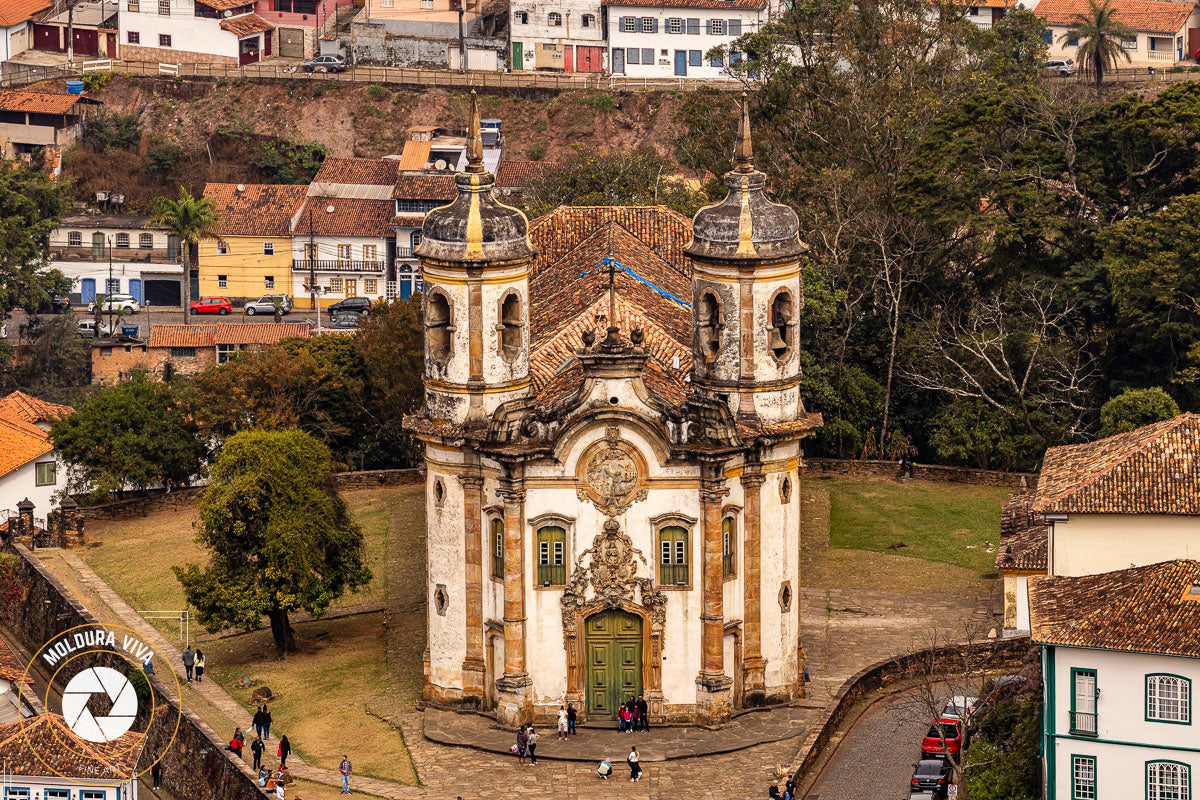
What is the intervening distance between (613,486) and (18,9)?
96.6m

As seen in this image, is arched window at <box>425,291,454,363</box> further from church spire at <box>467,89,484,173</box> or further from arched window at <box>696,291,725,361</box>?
arched window at <box>696,291,725,361</box>

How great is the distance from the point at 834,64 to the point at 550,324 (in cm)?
3835

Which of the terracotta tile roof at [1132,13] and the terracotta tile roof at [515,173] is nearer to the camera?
the terracotta tile roof at [515,173]

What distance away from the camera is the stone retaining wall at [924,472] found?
3711 inches

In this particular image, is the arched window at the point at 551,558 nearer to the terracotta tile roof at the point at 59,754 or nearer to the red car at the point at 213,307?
the terracotta tile roof at the point at 59,754

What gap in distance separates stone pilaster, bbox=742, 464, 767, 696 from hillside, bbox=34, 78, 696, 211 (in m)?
78.4

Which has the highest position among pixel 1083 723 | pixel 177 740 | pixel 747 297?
pixel 747 297

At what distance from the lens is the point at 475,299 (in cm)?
7131

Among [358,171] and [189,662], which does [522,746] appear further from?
[358,171]

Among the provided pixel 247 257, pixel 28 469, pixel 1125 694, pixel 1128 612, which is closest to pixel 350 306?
pixel 247 257

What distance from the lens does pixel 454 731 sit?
7112cm

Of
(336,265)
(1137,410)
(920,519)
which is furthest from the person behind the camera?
(336,265)

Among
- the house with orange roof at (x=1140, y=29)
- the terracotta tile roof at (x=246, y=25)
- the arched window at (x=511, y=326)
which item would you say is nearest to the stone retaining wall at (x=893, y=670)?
the arched window at (x=511, y=326)

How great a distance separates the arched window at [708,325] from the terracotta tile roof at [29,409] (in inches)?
1509
